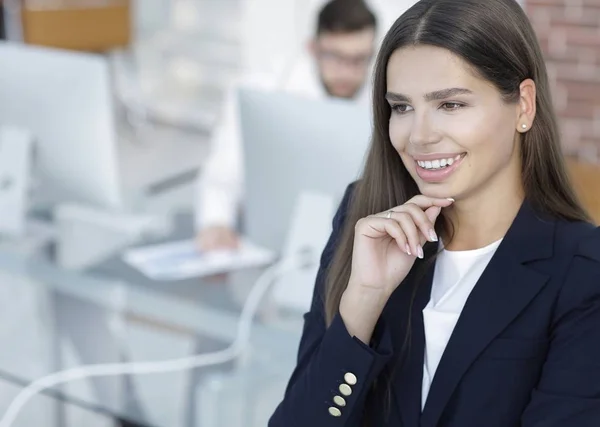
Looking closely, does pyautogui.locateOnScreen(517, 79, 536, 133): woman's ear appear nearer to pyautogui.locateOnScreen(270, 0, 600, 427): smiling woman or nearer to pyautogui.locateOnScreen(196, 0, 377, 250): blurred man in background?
pyautogui.locateOnScreen(270, 0, 600, 427): smiling woman

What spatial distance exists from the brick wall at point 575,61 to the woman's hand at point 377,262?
8.88 ft

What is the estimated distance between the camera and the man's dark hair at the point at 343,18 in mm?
3041

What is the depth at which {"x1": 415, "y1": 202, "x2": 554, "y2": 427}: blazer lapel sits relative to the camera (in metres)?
1.23

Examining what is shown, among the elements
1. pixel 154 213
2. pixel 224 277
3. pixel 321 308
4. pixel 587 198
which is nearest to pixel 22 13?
pixel 154 213

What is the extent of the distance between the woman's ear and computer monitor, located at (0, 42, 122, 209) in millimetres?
1352

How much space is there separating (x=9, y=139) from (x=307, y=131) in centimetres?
89

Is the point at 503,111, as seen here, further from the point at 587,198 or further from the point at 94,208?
the point at 94,208

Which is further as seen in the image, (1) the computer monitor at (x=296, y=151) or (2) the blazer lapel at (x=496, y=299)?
(1) the computer monitor at (x=296, y=151)

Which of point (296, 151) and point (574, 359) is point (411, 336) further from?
point (296, 151)

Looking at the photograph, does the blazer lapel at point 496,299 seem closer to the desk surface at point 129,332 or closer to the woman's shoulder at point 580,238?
the woman's shoulder at point 580,238

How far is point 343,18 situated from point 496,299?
6.34 feet

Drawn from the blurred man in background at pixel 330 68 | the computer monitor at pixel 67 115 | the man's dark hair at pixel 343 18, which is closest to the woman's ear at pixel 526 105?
the computer monitor at pixel 67 115

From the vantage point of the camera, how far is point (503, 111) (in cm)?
121

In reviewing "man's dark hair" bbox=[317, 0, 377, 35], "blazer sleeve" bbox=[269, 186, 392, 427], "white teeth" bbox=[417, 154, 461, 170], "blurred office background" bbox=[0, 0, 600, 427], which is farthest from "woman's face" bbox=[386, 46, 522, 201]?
"man's dark hair" bbox=[317, 0, 377, 35]
